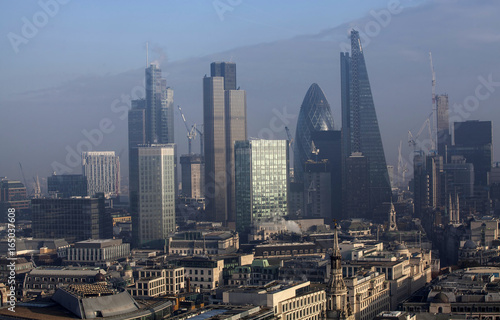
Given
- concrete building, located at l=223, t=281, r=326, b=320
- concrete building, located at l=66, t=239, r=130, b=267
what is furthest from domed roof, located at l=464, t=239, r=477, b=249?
concrete building, located at l=223, t=281, r=326, b=320

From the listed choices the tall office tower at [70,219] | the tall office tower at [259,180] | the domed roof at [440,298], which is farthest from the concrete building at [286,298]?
the tall office tower at [259,180]

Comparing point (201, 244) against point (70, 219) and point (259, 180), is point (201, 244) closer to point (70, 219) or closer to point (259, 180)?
point (70, 219)

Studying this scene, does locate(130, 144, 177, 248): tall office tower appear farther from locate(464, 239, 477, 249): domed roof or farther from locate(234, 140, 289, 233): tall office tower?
locate(464, 239, 477, 249): domed roof

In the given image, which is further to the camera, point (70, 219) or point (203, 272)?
point (70, 219)

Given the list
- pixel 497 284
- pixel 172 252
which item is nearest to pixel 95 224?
pixel 172 252

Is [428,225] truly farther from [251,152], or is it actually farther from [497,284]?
[497,284]

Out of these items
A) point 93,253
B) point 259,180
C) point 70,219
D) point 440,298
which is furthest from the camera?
point 259,180

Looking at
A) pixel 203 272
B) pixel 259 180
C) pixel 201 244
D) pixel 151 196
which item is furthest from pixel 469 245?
pixel 259 180
